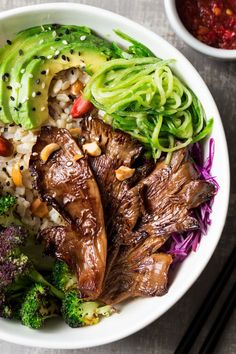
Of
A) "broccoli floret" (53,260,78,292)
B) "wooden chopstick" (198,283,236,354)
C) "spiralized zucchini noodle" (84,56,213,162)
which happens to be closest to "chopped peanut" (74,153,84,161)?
"spiralized zucchini noodle" (84,56,213,162)

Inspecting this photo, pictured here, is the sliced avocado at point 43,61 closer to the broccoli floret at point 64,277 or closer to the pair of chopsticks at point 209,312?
the broccoli floret at point 64,277

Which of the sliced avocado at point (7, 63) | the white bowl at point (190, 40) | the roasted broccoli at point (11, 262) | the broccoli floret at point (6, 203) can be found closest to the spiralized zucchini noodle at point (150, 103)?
the white bowl at point (190, 40)

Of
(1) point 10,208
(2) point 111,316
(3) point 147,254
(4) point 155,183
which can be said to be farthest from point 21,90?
(2) point 111,316

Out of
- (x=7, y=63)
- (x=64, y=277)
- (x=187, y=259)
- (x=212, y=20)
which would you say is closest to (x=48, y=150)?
(x=7, y=63)

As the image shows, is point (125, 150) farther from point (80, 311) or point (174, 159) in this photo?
point (80, 311)

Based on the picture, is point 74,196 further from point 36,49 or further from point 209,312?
point 209,312

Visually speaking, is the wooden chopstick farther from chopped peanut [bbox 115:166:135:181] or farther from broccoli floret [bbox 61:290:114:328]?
chopped peanut [bbox 115:166:135:181]
